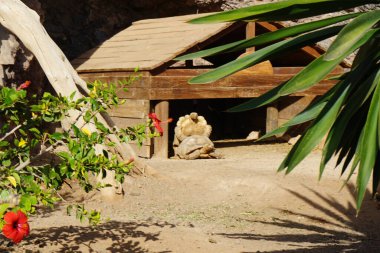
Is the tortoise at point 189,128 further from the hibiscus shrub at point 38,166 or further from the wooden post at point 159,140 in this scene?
the hibiscus shrub at point 38,166

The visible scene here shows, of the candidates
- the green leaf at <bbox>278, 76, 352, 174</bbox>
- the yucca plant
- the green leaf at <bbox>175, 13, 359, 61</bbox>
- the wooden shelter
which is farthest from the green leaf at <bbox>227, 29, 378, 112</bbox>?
the wooden shelter

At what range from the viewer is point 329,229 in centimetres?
716

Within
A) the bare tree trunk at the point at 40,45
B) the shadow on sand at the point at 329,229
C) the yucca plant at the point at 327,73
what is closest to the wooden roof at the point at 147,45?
the bare tree trunk at the point at 40,45

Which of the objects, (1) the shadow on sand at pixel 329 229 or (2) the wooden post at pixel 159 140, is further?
(2) the wooden post at pixel 159 140

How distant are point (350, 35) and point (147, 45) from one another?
9.81 metres

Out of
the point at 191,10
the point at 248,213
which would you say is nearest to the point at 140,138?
the point at 248,213

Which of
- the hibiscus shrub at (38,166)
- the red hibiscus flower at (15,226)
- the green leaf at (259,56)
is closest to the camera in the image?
the red hibiscus flower at (15,226)

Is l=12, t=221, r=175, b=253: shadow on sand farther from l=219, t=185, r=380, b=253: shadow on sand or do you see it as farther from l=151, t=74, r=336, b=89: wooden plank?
l=151, t=74, r=336, b=89: wooden plank

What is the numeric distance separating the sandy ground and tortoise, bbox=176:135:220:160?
0.81 metres

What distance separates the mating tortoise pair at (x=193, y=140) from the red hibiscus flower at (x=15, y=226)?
8094 millimetres

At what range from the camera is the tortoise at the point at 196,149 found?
37.8ft

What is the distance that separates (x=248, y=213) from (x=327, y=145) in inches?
161

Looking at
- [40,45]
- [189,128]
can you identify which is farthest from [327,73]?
[189,128]

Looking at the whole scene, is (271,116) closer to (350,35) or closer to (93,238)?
(93,238)
